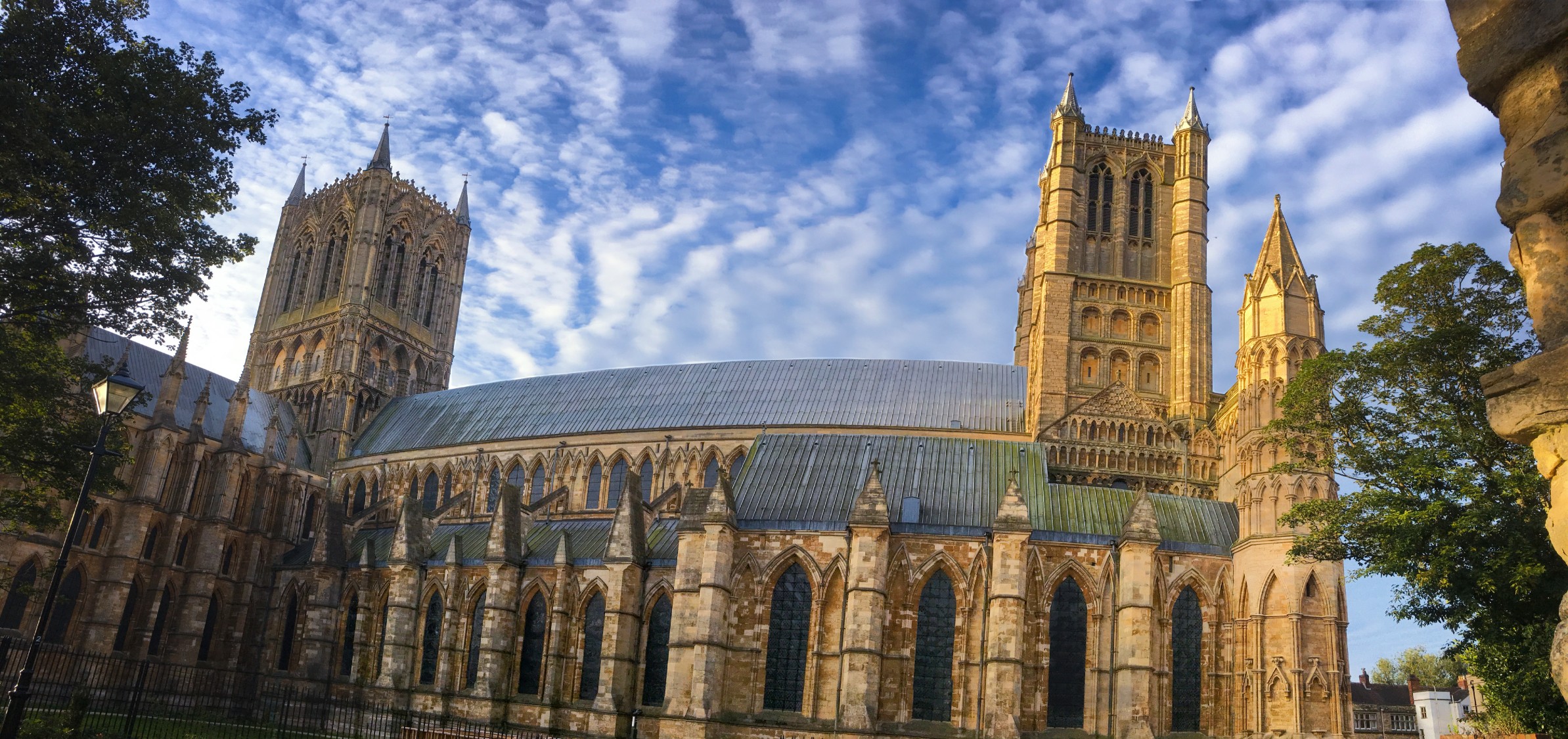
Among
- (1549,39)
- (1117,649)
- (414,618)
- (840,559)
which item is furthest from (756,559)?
(1549,39)

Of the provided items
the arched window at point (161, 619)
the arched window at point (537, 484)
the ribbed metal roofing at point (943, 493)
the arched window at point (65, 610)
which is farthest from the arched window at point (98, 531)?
the ribbed metal roofing at point (943, 493)

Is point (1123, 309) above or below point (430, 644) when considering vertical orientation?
above

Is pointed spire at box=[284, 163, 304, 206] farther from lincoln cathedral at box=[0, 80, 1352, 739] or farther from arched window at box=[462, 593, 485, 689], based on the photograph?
arched window at box=[462, 593, 485, 689]

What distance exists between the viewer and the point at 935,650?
99.4 ft

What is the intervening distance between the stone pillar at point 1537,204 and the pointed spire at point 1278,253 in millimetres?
30627

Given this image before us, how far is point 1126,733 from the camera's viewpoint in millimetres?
28125

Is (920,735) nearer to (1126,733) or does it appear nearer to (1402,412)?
(1126,733)

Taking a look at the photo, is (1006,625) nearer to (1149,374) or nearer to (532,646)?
(532,646)

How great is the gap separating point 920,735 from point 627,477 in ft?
39.3

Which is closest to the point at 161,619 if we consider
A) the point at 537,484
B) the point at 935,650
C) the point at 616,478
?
the point at 537,484

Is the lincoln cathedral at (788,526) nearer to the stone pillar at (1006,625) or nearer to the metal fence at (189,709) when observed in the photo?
the stone pillar at (1006,625)

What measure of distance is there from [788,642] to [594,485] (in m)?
18.7

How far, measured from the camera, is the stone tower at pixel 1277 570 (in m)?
28.0

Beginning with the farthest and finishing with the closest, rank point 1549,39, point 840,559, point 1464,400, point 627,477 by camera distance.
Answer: point 627,477 → point 840,559 → point 1464,400 → point 1549,39
